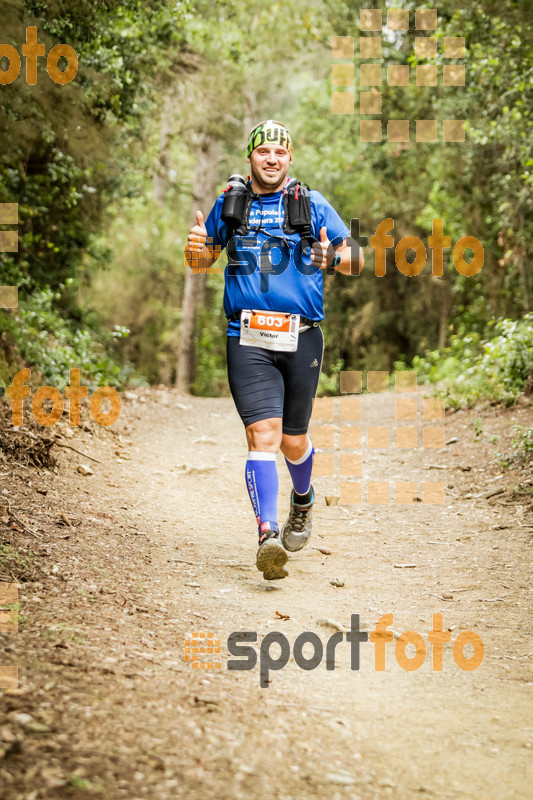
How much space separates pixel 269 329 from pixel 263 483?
91 cm

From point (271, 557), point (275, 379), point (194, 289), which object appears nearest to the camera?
point (271, 557)

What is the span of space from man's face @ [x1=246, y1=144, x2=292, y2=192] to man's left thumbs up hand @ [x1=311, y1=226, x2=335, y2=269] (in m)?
0.42

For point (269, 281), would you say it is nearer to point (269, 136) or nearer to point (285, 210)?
point (285, 210)

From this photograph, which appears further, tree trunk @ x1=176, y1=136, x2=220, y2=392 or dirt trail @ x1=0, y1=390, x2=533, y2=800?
tree trunk @ x1=176, y1=136, x2=220, y2=392

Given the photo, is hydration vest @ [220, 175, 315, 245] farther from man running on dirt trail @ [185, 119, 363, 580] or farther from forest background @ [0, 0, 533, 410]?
forest background @ [0, 0, 533, 410]

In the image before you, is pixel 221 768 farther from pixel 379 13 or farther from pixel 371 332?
pixel 371 332

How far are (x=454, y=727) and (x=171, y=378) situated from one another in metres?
20.6

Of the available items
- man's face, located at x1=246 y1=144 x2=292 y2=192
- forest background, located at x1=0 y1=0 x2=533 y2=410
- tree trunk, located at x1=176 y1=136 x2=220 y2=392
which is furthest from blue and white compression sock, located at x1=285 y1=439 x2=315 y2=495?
tree trunk, located at x1=176 y1=136 x2=220 y2=392

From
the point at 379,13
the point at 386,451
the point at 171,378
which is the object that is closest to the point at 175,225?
the point at 171,378

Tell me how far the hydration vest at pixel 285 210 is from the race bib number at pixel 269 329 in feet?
1.60

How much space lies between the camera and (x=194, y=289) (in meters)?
20.6

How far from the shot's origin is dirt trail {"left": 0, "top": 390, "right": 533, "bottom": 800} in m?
2.26

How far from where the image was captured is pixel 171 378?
23000 millimetres

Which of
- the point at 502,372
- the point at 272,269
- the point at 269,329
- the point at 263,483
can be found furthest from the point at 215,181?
the point at 263,483
